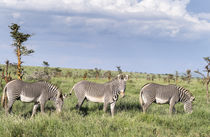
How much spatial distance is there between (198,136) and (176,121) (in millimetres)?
1147

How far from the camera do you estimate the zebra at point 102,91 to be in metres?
8.51

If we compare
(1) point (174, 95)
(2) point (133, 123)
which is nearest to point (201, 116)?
(1) point (174, 95)

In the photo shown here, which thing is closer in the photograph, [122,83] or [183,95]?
[122,83]

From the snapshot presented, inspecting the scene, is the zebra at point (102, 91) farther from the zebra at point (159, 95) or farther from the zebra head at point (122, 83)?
the zebra at point (159, 95)

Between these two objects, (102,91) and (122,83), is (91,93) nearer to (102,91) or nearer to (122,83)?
(102,91)

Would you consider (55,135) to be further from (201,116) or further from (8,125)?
(201,116)

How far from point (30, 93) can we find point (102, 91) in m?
2.89

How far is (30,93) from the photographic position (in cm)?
798

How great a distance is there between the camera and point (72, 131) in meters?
5.41

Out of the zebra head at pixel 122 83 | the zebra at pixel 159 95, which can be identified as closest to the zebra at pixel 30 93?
the zebra head at pixel 122 83

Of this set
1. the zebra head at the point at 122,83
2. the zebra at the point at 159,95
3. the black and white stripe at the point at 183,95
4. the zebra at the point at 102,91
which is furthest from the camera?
the black and white stripe at the point at 183,95

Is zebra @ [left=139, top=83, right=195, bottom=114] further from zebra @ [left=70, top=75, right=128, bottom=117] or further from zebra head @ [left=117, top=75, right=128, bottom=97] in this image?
zebra head @ [left=117, top=75, right=128, bottom=97]

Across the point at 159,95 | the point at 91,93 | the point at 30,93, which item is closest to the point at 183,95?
the point at 159,95

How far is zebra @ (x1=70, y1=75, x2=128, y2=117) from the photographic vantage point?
851 centimetres
